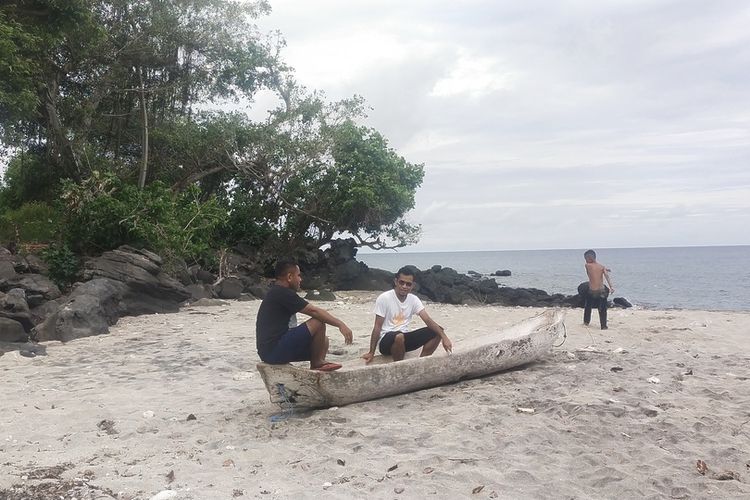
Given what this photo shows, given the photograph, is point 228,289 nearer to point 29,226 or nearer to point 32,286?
point 29,226

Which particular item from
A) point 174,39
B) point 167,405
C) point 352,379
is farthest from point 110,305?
point 174,39

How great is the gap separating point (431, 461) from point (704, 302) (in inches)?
1174

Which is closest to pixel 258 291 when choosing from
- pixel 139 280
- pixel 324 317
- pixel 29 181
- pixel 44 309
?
pixel 139 280

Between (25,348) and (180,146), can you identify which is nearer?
(25,348)

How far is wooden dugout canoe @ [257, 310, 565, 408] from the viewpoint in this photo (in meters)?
5.73

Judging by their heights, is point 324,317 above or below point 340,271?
below

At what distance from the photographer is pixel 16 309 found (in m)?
10.6

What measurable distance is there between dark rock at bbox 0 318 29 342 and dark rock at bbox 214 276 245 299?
834cm

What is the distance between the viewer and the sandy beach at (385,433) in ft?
14.1

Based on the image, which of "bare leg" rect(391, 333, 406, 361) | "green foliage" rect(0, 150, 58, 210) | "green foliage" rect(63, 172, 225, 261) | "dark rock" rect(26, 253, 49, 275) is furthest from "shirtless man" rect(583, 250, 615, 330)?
"green foliage" rect(0, 150, 58, 210)

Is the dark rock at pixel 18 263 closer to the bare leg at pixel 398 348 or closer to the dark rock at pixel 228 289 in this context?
the dark rock at pixel 228 289

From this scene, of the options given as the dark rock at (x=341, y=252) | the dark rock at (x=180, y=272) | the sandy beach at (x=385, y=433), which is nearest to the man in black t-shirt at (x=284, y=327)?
the sandy beach at (x=385, y=433)

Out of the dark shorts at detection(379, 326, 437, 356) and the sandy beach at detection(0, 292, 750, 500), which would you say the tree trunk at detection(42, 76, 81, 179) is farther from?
the dark shorts at detection(379, 326, 437, 356)

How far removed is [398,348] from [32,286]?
904cm
